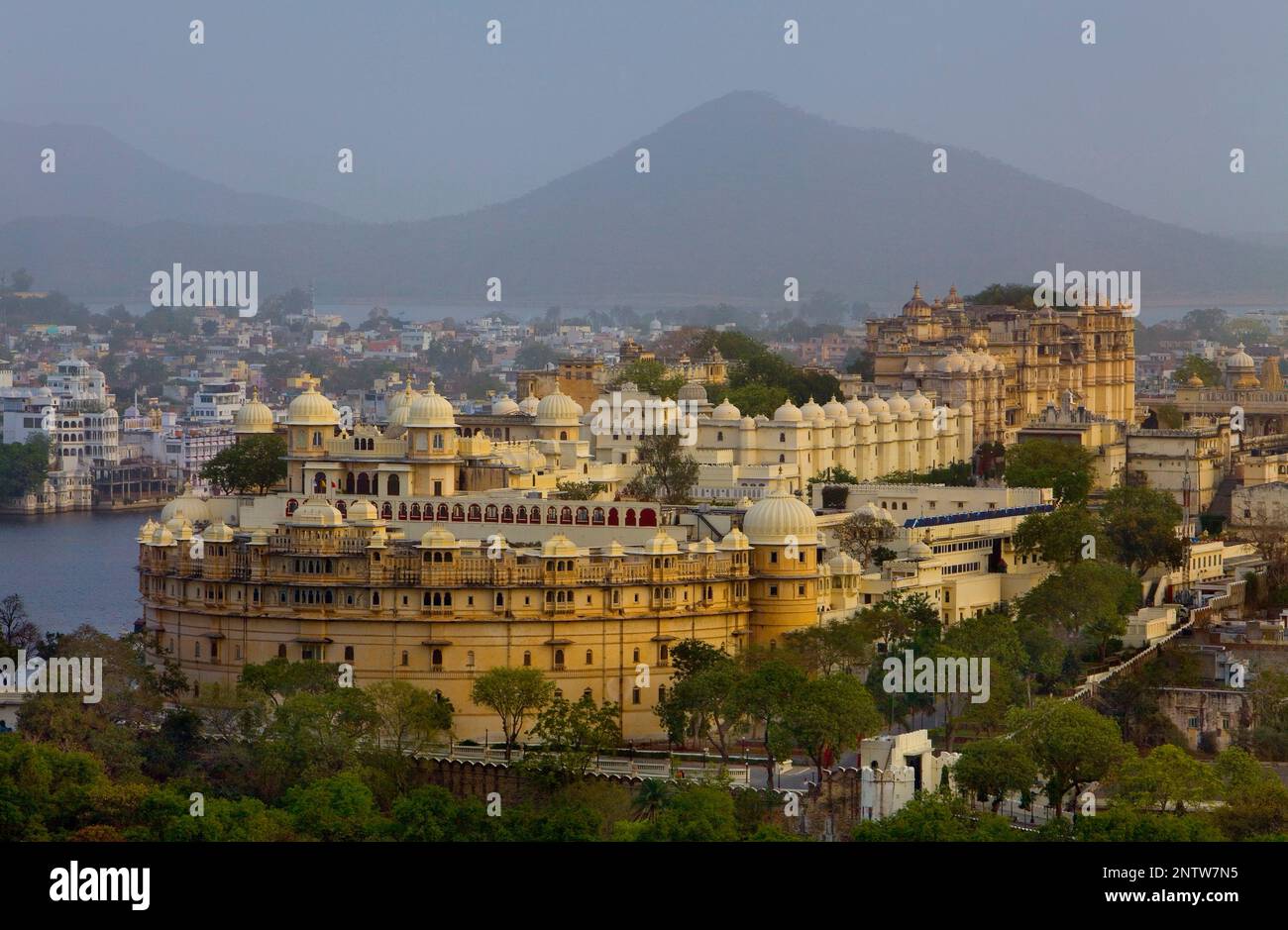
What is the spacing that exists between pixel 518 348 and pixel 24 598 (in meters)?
112

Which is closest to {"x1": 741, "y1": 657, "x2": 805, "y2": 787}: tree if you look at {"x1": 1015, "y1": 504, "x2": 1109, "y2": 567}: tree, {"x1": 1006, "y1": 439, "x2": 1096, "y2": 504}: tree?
{"x1": 1015, "y1": 504, "x2": 1109, "y2": 567}: tree

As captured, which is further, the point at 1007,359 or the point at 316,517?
the point at 1007,359

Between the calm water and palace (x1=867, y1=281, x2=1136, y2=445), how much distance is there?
20.3 meters

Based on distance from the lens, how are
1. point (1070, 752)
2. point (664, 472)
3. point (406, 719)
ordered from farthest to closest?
point (664, 472) → point (406, 719) → point (1070, 752)

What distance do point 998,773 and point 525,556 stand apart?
34.5 feet

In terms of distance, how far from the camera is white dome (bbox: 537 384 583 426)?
67.4 metres

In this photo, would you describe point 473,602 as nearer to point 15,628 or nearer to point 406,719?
point 406,719

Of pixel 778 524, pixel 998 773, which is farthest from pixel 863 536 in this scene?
pixel 998 773

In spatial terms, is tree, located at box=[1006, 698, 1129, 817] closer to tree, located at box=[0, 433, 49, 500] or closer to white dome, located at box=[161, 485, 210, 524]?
white dome, located at box=[161, 485, 210, 524]

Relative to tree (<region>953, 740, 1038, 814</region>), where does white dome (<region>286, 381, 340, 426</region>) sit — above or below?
above

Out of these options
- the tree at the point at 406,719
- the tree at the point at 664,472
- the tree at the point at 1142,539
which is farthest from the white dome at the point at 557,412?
the tree at the point at 406,719

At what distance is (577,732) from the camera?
44.1 m

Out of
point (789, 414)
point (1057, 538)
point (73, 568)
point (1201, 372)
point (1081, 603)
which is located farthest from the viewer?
point (1201, 372)

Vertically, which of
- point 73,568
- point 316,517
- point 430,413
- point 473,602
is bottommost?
point 73,568
